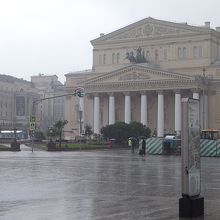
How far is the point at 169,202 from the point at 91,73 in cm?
10364

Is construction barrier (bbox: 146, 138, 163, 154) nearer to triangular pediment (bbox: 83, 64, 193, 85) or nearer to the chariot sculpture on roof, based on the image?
triangular pediment (bbox: 83, 64, 193, 85)

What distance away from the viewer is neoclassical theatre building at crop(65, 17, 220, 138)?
10038 cm

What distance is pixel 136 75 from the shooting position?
102875 millimetres

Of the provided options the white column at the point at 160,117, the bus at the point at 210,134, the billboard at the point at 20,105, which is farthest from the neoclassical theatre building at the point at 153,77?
the billboard at the point at 20,105

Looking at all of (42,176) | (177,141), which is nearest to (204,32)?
(177,141)

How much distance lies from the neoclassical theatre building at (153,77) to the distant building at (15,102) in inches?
2743

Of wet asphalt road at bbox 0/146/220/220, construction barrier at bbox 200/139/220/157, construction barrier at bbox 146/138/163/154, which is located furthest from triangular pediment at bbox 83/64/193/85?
wet asphalt road at bbox 0/146/220/220

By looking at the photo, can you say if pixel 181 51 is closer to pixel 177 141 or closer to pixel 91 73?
pixel 91 73

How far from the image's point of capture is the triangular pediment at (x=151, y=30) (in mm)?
105069

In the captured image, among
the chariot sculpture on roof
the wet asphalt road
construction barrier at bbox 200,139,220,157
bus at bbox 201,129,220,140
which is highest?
the chariot sculpture on roof

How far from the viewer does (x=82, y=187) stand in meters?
18.2

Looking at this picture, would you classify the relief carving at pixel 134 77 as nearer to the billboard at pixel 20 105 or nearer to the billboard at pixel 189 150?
the billboard at pixel 189 150

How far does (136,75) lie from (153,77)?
11.9ft

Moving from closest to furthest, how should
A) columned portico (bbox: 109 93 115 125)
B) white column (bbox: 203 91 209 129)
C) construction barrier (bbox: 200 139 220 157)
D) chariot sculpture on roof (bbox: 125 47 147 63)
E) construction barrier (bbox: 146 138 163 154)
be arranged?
construction barrier (bbox: 200 139 220 157) → construction barrier (bbox: 146 138 163 154) → white column (bbox: 203 91 209 129) → chariot sculpture on roof (bbox: 125 47 147 63) → columned portico (bbox: 109 93 115 125)
